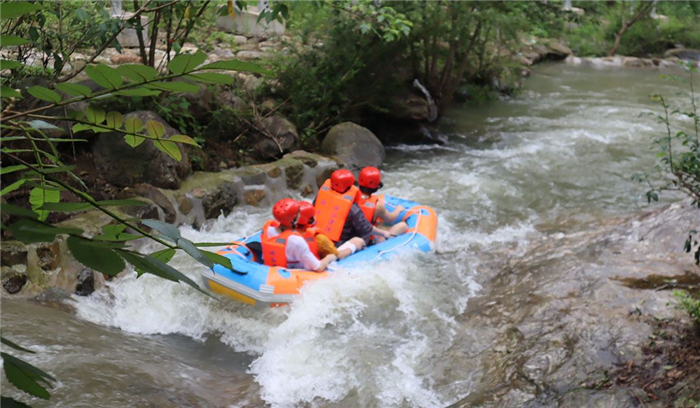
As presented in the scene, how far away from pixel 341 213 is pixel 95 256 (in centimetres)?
575

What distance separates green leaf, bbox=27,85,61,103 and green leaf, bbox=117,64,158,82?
0.36ft

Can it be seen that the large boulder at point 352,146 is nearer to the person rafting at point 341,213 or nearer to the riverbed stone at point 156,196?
the person rafting at point 341,213

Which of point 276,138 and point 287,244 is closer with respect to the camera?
point 287,244

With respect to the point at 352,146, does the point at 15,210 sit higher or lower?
higher

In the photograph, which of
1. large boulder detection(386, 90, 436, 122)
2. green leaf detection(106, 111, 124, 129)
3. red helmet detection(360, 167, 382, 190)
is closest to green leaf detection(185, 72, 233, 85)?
green leaf detection(106, 111, 124, 129)

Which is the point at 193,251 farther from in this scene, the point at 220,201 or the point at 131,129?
the point at 220,201

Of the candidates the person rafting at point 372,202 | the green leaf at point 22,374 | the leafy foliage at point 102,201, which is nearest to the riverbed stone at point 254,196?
the person rafting at point 372,202

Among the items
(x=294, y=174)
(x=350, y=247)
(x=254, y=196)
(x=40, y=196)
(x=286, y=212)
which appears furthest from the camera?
(x=294, y=174)

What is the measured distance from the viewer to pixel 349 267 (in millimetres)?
5871

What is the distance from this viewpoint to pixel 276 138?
9.14 meters

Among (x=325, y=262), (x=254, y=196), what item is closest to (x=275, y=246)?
(x=325, y=262)

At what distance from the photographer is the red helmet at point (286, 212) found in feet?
18.4

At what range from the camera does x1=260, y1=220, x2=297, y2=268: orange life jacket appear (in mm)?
5738

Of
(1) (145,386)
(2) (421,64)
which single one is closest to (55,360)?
(1) (145,386)
